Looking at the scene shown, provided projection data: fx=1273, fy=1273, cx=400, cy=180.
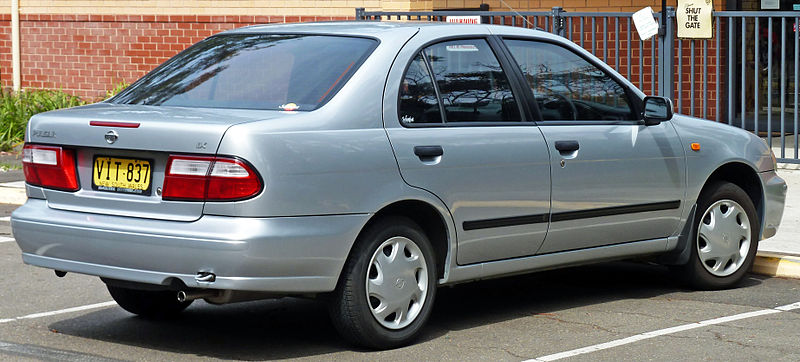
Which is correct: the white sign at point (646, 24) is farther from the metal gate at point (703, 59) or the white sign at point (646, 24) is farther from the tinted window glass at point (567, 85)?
the tinted window glass at point (567, 85)

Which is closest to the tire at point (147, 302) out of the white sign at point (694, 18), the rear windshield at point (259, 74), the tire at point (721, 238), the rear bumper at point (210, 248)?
the rear bumper at point (210, 248)

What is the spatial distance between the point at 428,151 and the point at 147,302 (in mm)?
1819

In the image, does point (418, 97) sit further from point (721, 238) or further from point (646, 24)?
point (646, 24)

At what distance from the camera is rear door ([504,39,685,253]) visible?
6758 millimetres

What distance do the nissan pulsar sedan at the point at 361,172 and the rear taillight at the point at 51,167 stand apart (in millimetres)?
10

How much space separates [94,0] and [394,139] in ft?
46.8

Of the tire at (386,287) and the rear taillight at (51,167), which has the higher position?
the rear taillight at (51,167)

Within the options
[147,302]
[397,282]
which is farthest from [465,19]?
[397,282]

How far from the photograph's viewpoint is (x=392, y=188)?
5887mm

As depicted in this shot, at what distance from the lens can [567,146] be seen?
672cm

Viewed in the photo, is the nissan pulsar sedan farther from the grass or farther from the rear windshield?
the grass

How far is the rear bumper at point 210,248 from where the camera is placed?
5.41 meters

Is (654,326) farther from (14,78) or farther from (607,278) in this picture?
(14,78)

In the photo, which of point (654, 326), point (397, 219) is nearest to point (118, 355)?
point (397, 219)
